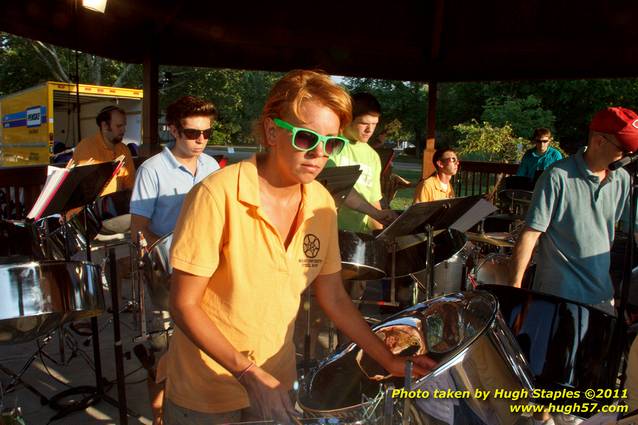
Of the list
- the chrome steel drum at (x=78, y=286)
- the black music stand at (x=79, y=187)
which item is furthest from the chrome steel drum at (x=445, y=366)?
the black music stand at (x=79, y=187)

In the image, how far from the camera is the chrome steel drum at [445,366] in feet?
3.25

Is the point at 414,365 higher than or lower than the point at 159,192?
lower

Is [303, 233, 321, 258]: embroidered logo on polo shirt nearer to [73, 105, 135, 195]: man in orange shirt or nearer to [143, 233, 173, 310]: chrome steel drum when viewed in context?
[143, 233, 173, 310]: chrome steel drum

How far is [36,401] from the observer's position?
92.7 inches

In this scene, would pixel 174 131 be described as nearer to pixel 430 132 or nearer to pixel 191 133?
pixel 191 133

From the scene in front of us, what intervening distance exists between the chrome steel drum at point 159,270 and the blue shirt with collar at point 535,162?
4231mm

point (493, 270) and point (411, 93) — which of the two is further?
point (411, 93)

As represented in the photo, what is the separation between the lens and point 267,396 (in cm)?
96

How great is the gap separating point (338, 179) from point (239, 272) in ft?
3.34

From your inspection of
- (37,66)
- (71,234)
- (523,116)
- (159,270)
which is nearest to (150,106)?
(71,234)

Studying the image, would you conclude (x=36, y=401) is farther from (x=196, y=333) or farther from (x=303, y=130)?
(x=303, y=130)

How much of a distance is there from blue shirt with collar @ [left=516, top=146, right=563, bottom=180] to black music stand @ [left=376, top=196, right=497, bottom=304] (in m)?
3.21

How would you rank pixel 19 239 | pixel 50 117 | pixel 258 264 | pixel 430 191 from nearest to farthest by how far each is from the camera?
1. pixel 258 264
2. pixel 19 239
3. pixel 430 191
4. pixel 50 117

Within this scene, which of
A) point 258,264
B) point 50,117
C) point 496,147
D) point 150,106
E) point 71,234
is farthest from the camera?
point 496,147
